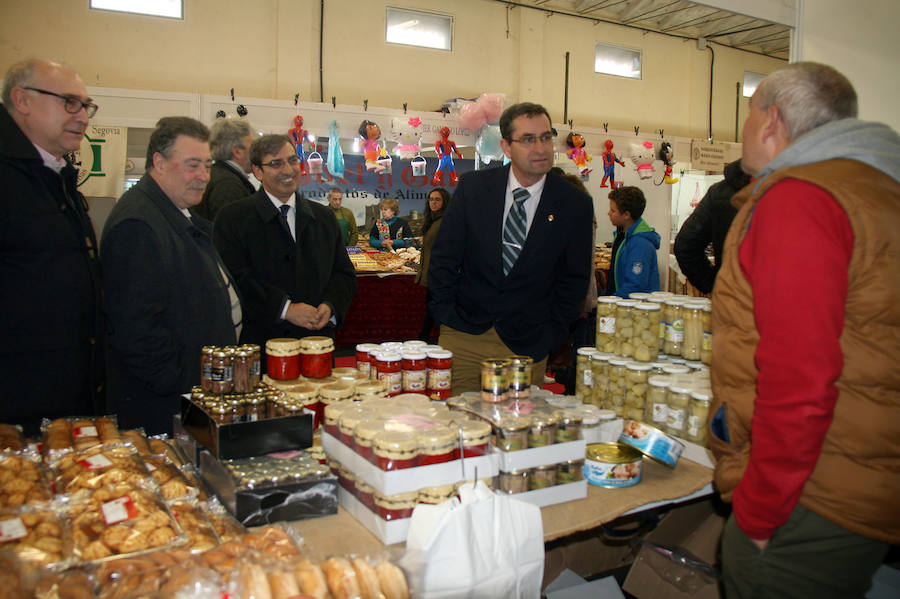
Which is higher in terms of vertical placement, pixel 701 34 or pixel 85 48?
pixel 701 34

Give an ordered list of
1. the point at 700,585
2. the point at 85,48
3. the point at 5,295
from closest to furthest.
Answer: the point at 5,295 → the point at 700,585 → the point at 85,48

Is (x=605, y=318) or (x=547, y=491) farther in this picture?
(x=605, y=318)

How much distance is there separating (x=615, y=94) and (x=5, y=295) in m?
10.0

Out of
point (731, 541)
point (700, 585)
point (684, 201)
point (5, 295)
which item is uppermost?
point (684, 201)

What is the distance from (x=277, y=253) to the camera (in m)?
3.12

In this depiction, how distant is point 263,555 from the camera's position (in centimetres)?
123

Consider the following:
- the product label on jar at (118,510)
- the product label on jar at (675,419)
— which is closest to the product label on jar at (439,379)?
the product label on jar at (675,419)

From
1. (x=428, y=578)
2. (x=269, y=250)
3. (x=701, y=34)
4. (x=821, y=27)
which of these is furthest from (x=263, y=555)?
(x=701, y=34)

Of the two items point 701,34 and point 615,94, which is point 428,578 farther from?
point 701,34

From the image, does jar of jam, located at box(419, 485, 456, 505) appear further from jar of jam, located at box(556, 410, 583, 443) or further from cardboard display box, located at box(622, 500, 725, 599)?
cardboard display box, located at box(622, 500, 725, 599)

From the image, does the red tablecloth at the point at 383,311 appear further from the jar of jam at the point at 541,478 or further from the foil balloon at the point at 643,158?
the jar of jam at the point at 541,478

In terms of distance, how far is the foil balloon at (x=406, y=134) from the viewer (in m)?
6.77

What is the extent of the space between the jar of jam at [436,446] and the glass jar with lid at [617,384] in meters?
1.02

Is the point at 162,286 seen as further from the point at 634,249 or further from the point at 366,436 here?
the point at 634,249
